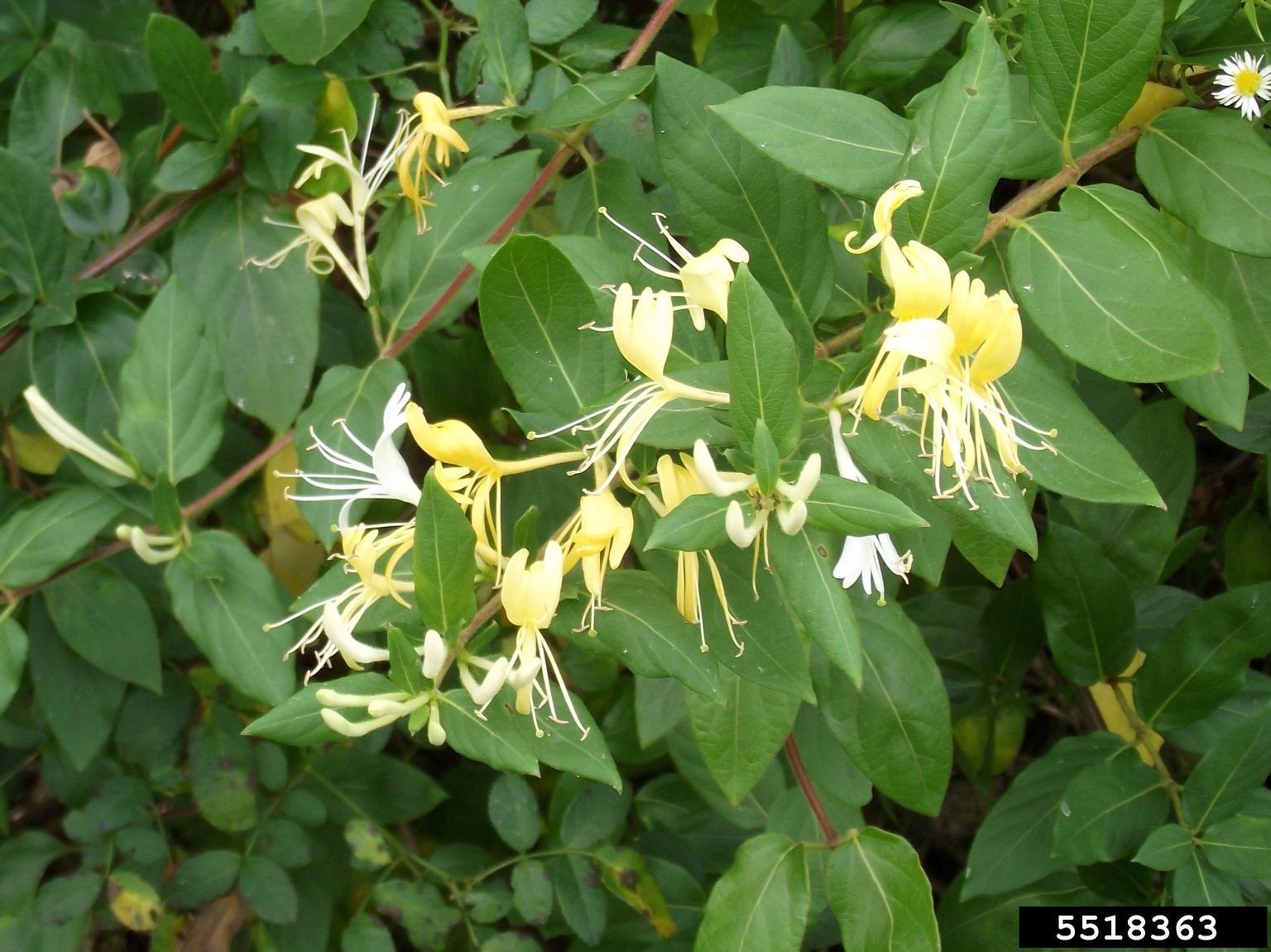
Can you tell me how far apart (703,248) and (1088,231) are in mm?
238

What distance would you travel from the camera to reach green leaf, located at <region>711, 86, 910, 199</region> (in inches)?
25.4

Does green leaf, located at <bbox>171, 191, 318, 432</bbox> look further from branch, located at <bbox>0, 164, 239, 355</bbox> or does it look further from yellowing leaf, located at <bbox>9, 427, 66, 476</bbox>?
yellowing leaf, located at <bbox>9, 427, 66, 476</bbox>

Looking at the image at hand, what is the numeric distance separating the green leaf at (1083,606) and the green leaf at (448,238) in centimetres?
55

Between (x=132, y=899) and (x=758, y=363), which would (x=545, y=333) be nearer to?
(x=758, y=363)

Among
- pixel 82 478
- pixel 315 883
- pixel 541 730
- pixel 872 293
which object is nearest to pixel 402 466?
pixel 541 730

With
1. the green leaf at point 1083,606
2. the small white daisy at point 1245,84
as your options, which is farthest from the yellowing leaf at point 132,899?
the small white daisy at point 1245,84

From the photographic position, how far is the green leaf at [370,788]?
3.79 ft

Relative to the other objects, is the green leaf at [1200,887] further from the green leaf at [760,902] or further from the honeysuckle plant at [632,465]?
the green leaf at [760,902]

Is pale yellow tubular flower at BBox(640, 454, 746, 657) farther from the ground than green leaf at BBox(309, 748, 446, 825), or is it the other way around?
pale yellow tubular flower at BBox(640, 454, 746, 657)

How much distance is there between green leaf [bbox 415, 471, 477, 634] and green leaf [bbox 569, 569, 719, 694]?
0.27 feet

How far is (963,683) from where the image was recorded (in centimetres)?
114

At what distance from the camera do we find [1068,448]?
64 cm

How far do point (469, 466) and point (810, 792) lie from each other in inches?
17.2

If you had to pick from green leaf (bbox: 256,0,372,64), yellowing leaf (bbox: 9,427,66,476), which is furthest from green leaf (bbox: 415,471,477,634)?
yellowing leaf (bbox: 9,427,66,476)
